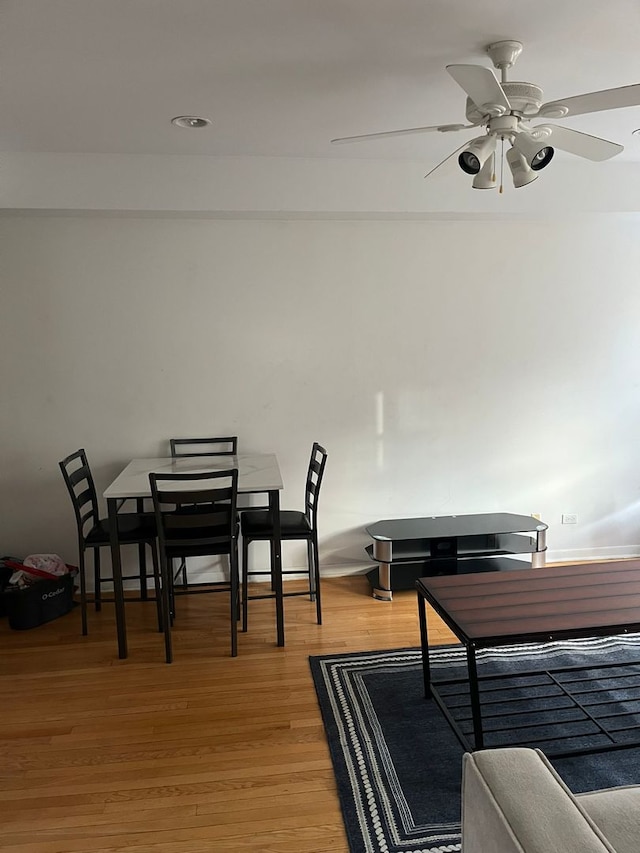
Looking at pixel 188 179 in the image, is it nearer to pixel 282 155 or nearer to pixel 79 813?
pixel 282 155

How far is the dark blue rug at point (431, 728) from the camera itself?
2.06 metres

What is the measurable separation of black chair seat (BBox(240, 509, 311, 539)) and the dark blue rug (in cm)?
68

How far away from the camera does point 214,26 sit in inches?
86.9

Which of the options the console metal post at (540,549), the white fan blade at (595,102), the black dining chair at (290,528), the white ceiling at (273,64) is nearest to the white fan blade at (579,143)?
the white fan blade at (595,102)

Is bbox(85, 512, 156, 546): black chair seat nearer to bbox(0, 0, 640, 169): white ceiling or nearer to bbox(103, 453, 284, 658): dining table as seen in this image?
bbox(103, 453, 284, 658): dining table

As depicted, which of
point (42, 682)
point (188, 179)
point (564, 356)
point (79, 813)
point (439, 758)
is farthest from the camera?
point (564, 356)

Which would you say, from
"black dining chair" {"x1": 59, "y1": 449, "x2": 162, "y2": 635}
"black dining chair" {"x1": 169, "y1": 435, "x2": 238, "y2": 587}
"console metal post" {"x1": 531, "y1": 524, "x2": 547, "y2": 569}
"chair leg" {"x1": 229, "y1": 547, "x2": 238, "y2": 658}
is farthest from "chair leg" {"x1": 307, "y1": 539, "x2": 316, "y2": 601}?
"console metal post" {"x1": 531, "y1": 524, "x2": 547, "y2": 569}

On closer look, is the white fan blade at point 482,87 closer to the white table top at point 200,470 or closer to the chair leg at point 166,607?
the white table top at point 200,470

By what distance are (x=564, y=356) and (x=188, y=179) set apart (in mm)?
2752

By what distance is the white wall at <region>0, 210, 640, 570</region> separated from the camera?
3965 millimetres

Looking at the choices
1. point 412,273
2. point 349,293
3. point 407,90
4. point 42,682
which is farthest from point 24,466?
point 407,90

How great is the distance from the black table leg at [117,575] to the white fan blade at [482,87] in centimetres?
233

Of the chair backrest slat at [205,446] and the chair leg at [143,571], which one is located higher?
the chair backrest slat at [205,446]

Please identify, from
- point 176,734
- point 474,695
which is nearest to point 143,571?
point 176,734
